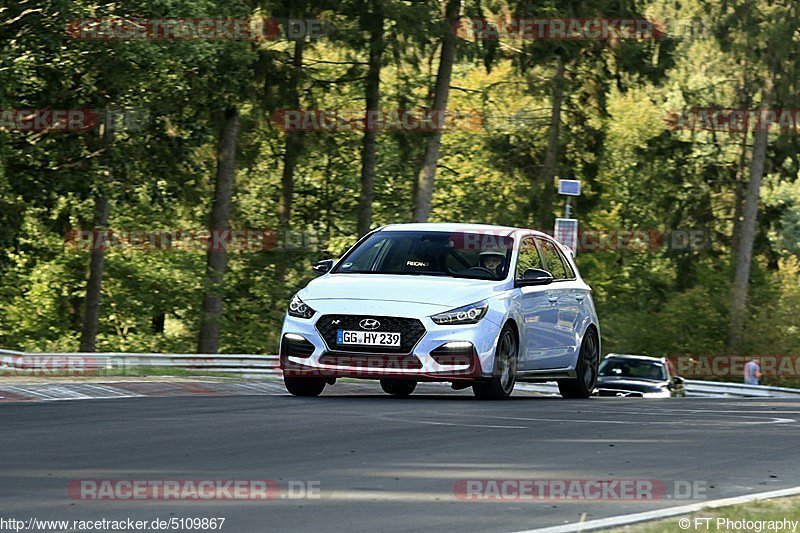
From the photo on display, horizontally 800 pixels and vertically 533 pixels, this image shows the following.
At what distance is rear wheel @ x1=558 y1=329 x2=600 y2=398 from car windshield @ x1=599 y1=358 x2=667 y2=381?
13059 millimetres

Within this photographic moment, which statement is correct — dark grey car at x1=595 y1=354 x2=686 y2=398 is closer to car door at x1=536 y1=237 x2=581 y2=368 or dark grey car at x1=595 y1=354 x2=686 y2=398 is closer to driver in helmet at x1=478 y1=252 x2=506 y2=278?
car door at x1=536 y1=237 x2=581 y2=368

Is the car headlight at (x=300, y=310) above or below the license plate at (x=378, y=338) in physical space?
above

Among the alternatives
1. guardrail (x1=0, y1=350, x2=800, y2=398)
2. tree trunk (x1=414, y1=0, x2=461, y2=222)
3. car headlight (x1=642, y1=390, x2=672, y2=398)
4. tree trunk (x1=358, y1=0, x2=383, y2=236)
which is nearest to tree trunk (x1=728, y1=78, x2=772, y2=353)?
tree trunk (x1=358, y1=0, x2=383, y2=236)

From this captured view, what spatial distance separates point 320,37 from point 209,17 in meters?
11.4

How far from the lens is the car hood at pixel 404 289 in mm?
15180

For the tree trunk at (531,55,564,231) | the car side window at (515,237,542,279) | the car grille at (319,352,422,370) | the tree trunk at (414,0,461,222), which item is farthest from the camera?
the tree trunk at (531,55,564,231)

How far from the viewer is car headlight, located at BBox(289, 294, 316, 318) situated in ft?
50.3

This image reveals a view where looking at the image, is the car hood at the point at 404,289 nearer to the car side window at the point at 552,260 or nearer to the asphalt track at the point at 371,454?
the asphalt track at the point at 371,454

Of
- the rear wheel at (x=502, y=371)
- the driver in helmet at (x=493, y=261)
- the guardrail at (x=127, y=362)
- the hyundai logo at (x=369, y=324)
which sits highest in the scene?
the driver in helmet at (x=493, y=261)

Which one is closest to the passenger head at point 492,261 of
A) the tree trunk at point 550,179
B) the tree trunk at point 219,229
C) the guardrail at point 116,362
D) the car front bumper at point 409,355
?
the car front bumper at point 409,355

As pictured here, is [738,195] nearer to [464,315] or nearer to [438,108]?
[438,108]

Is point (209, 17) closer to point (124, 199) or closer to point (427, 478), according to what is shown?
point (124, 199)

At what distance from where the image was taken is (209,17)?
28625 mm

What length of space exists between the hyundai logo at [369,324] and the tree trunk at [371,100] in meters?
23.9
